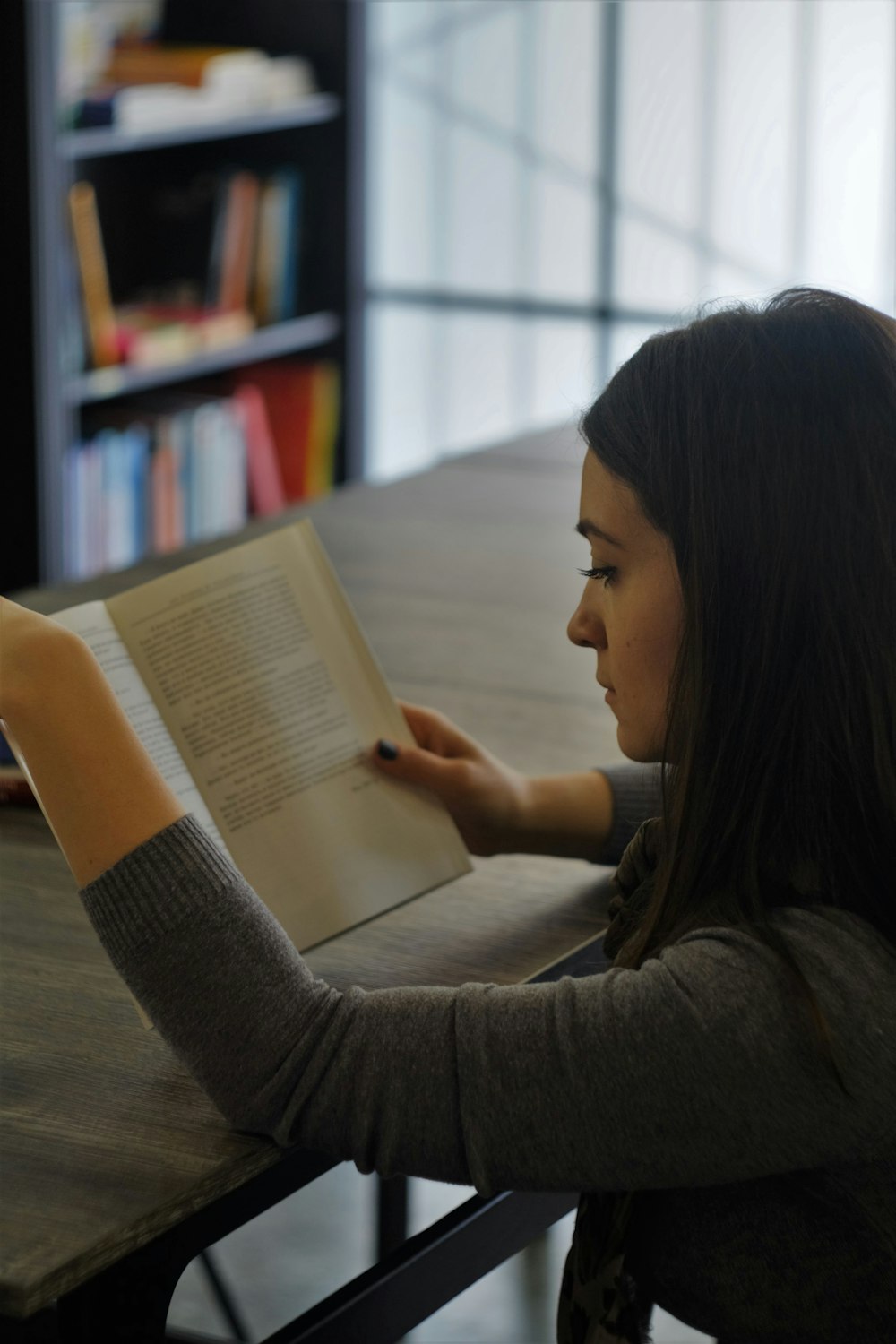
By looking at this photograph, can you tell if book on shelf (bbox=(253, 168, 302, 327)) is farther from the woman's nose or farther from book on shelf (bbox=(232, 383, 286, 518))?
the woman's nose

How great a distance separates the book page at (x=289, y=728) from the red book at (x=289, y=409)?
2.62 m

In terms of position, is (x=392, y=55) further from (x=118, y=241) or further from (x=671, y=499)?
(x=671, y=499)

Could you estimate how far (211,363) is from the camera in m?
3.33

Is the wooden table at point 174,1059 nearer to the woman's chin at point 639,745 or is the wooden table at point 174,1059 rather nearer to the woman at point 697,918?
the woman at point 697,918

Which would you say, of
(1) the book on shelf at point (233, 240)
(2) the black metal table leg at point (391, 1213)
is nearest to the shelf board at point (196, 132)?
(1) the book on shelf at point (233, 240)

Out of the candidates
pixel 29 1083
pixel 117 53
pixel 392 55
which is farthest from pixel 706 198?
pixel 29 1083

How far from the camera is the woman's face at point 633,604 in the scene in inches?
32.8

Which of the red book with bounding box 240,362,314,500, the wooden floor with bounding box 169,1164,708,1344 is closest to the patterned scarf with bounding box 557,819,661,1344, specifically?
the wooden floor with bounding box 169,1164,708,1344

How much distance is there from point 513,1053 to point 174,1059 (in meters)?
0.20

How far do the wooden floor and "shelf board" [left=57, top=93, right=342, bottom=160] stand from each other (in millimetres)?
1719

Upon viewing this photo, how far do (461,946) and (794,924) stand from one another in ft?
0.95

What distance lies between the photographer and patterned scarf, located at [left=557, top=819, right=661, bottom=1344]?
87 centimetres

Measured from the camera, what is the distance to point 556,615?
1684 mm

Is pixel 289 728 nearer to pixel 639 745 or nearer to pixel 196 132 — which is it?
pixel 639 745
